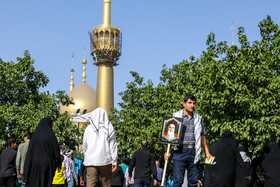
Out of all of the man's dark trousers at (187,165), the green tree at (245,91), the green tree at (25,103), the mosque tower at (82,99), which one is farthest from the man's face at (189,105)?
the mosque tower at (82,99)

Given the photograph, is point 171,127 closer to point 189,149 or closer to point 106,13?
point 189,149

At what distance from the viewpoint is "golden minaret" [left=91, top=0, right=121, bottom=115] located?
178ft

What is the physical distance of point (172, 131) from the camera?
668 cm

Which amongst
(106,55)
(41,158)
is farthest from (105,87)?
(41,158)

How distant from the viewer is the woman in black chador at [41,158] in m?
6.75

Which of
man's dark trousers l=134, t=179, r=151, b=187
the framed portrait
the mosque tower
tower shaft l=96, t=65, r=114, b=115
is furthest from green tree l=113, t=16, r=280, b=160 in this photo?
the mosque tower

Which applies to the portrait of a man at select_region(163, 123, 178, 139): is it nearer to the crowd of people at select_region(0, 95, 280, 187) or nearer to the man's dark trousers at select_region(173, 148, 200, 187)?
the crowd of people at select_region(0, 95, 280, 187)

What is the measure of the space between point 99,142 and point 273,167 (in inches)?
141

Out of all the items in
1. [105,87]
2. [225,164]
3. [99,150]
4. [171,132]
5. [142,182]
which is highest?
[105,87]

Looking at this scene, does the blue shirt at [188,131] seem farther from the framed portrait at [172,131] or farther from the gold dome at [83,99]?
the gold dome at [83,99]

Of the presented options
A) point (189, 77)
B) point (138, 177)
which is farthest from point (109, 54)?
point (138, 177)

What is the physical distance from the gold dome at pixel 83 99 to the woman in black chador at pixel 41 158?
55.5 meters

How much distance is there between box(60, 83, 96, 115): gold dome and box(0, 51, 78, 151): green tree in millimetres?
39055

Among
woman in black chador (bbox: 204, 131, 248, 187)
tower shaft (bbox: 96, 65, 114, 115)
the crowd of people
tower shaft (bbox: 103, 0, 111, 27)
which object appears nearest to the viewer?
the crowd of people
